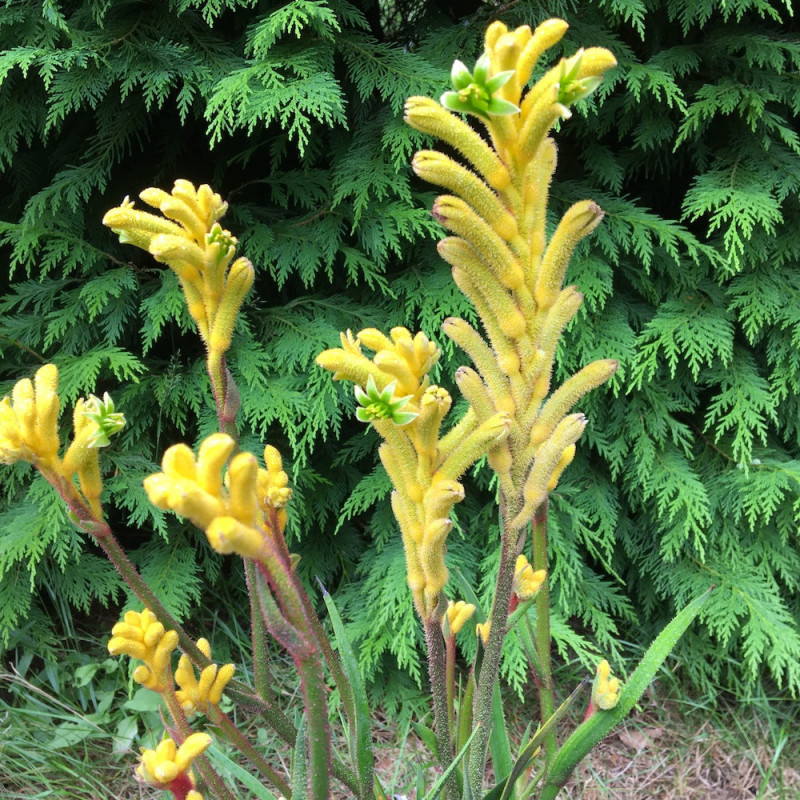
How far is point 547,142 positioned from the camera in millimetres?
583

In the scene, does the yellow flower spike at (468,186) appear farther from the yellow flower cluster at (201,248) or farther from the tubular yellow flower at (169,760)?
the tubular yellow flower at (169,760)

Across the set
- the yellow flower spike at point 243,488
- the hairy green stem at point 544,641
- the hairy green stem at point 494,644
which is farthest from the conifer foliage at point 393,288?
the yellow flower spike at point 243,488

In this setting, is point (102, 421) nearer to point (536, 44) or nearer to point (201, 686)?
point (201, 686)

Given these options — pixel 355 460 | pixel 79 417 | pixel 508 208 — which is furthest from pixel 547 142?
pixel 355 460

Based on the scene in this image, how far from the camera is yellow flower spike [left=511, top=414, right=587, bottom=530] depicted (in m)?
0.56

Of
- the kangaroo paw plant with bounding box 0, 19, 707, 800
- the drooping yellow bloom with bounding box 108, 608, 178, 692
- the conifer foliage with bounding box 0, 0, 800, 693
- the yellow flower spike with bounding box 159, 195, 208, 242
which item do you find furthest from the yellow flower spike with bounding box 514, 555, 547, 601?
the conifer foliage with bounding box 0, 0, 800, 693

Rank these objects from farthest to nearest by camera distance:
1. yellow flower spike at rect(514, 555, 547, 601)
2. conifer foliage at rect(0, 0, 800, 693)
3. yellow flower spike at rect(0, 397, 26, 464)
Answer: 1. conifer foliage at rect(0, 0, 800, 693)
2. yellow flower spike at rect(514, 555, 547, 601)
3. yellow flower spike at rect(0, 397, 26, 464)

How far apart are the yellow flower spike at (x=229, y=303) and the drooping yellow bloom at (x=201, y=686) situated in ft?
1.03

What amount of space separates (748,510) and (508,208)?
1.48 metres

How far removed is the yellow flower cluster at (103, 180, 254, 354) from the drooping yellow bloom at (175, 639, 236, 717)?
1.03ft

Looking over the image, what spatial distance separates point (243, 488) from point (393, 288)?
1417 mm

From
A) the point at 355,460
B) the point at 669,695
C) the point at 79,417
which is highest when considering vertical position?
the point at 79,417

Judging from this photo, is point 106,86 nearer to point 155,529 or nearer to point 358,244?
point 358,244

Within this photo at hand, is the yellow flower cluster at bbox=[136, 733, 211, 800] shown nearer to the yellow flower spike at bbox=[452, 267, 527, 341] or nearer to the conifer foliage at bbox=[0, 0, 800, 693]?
the yellow flower spike at bbox=[452, 267, 527, 341]
